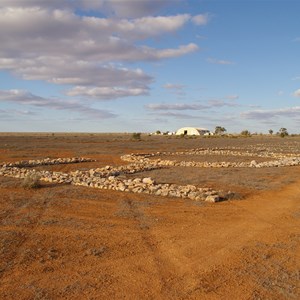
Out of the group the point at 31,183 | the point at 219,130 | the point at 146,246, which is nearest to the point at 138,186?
the point at 31,183

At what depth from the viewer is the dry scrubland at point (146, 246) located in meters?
6.32

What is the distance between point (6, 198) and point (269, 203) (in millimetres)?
9243

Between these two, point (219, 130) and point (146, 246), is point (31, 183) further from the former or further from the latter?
point (219, 130)

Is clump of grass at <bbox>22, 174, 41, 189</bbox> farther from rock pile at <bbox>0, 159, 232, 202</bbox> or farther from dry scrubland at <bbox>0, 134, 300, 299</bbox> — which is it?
rock pile at <bbox>0, 159, 232, 202</bbox>

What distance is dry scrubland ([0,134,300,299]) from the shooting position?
6.32 metres

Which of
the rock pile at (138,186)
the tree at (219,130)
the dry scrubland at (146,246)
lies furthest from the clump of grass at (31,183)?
the tree at (219,130)

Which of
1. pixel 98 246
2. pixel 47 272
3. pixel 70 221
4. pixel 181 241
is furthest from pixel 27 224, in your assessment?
pixel 181 241

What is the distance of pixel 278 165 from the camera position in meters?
25.3

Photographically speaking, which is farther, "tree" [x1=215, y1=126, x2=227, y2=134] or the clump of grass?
"tree" [x1=215, y1=126, x2=227, y2=134]

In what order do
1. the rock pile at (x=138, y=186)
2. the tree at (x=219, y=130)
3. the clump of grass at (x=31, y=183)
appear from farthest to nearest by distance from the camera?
the tree at (x=219, y=130) → the clump of grass at (x=31, y=183) → the rock pile at (x=138, y=186)

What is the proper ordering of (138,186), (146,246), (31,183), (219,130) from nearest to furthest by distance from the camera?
(146,246) → (31,183) → (138,186) → (219,130)

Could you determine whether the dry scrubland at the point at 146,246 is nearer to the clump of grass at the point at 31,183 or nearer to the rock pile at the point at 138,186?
the rock pile at the point at 138,186

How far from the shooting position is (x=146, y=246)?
27.3 ft

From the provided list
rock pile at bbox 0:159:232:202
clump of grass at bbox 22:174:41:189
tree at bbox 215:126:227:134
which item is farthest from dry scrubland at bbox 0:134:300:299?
tree at bbox 215:126:227:134
